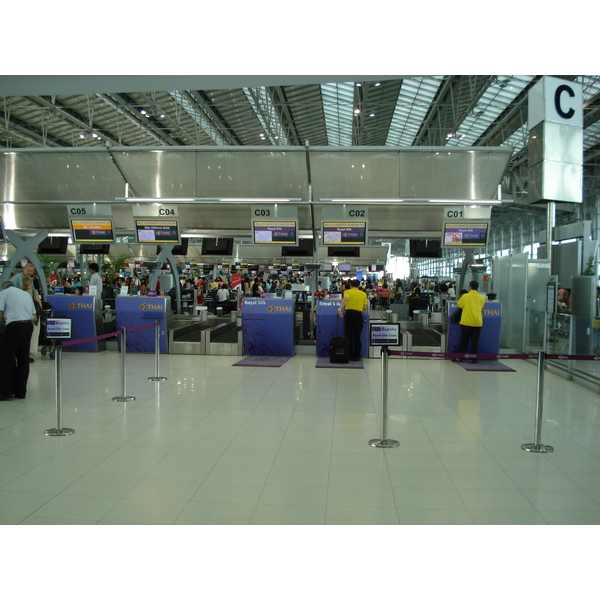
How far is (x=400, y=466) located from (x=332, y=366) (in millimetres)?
5840

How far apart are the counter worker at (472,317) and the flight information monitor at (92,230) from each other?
9411mm

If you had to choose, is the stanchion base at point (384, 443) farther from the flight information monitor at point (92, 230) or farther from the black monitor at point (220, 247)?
the black monitor at point (220, 247)

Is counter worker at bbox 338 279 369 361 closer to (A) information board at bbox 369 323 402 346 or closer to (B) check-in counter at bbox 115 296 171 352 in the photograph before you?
(B) check-in counter at bbox 115 296 171 352

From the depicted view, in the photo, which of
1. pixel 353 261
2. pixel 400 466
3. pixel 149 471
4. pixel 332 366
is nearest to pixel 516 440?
pixel 400 466

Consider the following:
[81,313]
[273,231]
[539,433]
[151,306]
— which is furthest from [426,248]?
[539,433]

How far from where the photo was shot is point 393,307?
25.2m

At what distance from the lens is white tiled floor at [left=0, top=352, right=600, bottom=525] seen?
13.4 feet

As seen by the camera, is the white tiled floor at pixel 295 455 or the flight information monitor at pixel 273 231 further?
the flight information monitor at pixel 273 231

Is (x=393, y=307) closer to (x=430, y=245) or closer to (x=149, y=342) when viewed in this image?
(x=430, y=245)

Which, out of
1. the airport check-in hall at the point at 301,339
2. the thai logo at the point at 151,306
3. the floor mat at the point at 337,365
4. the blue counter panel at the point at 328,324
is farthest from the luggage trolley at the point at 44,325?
the blue counter panel at the point at 328,324

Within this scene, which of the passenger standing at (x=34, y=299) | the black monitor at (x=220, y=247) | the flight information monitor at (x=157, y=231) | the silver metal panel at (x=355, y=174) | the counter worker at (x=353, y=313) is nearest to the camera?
the passenger standing at (x=34, y=299)

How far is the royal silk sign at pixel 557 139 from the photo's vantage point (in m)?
11.1

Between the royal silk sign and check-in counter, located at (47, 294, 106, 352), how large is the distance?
34.9ft

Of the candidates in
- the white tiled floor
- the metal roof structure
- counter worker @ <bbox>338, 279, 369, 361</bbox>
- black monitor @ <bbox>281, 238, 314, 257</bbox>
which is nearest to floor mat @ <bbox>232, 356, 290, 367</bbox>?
Answer: counter worker @ <bbox>338, 279, 369, 361</bbox>
